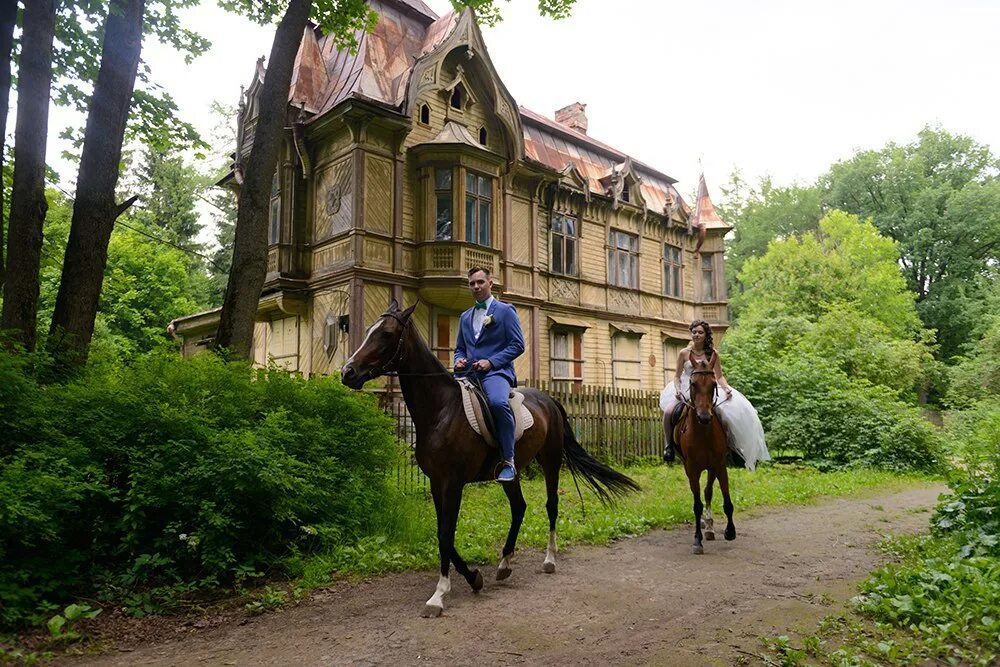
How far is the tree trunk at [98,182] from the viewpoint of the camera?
8.45 metres

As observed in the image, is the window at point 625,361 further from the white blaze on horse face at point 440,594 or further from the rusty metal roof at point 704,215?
the white blaze on horse face at point 440,594

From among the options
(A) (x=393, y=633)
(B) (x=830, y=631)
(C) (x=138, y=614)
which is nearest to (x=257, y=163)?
(C) (x=138, y=614)

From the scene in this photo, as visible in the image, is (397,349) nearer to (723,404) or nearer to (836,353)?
(723,404)

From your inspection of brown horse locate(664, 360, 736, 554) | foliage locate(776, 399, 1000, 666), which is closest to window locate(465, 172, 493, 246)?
brown horse locate(664, 360, 736, 554)

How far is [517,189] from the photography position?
22.4 meters

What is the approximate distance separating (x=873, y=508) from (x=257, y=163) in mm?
10990

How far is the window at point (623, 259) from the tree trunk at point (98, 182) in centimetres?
1897

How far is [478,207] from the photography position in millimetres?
19828

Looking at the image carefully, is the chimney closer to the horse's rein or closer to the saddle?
the horse's rein

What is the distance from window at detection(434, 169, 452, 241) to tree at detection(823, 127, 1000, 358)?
37292mm

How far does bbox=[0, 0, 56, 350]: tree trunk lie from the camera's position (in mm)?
8062

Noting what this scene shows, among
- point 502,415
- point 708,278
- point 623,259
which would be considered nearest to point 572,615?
point 502,415

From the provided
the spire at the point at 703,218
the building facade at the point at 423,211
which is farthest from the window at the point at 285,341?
the spire at the point at 703,218

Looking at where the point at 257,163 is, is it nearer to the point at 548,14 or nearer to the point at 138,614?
the point at 138,614
